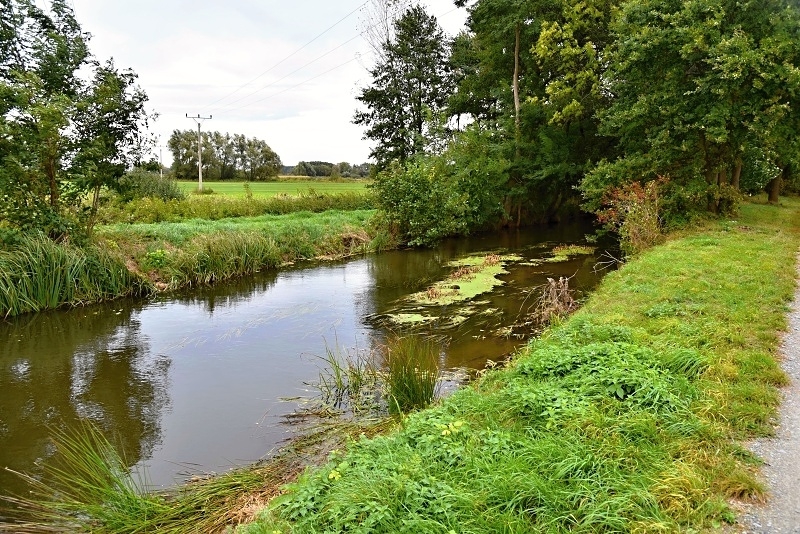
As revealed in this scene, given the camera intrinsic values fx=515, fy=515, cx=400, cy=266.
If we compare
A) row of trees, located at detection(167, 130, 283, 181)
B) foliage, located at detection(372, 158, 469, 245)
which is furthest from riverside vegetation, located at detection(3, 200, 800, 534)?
row of trees, located at detection(167, 130, 283, 181)

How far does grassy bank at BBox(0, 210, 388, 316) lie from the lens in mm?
10461

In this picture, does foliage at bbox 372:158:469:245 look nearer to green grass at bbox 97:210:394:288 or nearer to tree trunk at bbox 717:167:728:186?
green grass at bbox 97:210:394:288

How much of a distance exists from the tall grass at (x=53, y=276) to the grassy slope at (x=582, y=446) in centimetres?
950

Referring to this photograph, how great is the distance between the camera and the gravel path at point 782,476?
2.76 metres

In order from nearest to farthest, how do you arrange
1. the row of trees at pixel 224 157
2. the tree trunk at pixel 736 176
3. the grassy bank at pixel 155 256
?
the grassy bank at pixel 155 256 → the tree trunk at pixel 736 176 → the row of trees at pixel 224 157

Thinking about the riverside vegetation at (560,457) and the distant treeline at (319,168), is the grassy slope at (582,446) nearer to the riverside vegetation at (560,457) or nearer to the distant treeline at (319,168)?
the riverside vegetation at (560,457)

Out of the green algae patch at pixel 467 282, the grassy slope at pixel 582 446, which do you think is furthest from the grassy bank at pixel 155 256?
the grassy slope at pixel 582 446

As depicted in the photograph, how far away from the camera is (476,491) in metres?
3.05

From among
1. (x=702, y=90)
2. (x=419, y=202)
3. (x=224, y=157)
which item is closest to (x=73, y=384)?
(x=419, y=202)

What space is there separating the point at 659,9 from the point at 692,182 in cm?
500

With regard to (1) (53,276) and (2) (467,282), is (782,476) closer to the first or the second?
(2) (467,282)

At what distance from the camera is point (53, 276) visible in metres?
10.7

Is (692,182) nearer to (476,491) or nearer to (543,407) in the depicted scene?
(543,407)

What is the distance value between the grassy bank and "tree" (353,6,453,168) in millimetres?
13732
